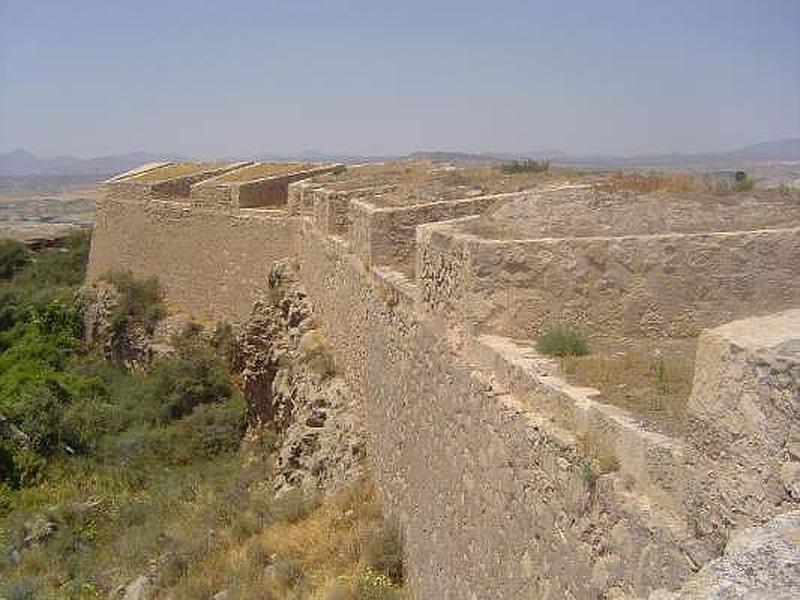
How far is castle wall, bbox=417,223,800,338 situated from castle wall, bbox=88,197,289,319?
8.88 meters

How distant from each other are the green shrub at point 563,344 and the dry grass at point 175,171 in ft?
51.8

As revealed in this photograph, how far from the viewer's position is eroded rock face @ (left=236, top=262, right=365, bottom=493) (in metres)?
8.86

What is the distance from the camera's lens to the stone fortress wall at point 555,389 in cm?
305

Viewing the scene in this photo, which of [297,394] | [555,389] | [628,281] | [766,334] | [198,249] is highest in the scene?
[766,334]

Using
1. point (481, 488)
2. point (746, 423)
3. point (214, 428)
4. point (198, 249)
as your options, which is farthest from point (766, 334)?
point (198, 249)

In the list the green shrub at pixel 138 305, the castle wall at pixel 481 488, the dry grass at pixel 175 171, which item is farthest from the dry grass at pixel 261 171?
the castle wall at pixel 481 488

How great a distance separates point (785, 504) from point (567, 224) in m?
4.21

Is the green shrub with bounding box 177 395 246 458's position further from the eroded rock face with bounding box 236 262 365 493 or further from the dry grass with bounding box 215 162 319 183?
the dry grass with bounding box 215 162 319 183

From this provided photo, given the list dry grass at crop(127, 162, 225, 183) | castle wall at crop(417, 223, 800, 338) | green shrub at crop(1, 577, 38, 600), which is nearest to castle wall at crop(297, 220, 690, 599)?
castle wall at crop(417, 223, 800, 338)

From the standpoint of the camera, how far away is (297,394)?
10.6 m

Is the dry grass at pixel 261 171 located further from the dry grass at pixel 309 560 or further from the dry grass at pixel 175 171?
the dry grass at pixel 309 560

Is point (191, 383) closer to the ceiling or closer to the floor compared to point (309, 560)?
closer to the floor

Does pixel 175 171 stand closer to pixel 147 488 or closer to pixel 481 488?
pixel 147 488

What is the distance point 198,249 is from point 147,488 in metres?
5.45
